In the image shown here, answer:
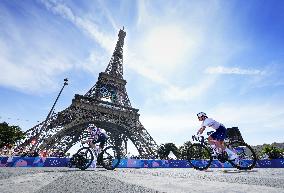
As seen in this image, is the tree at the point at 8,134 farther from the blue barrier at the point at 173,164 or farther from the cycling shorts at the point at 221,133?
the cycling shorts at the point at 221,133

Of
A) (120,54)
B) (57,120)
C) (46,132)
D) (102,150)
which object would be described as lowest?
(102,150)

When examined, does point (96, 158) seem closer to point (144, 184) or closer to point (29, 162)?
point (144, 184)

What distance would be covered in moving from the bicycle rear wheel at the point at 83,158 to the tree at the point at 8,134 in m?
56.8

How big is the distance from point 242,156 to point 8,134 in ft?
218

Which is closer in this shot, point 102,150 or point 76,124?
point 102,150

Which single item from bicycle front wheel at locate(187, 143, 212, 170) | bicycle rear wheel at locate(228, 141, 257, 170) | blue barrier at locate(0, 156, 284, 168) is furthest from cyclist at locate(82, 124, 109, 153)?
blue barrier at locate(0, 156, 284, 168)

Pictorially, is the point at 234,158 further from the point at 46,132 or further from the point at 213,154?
the point at 46,132

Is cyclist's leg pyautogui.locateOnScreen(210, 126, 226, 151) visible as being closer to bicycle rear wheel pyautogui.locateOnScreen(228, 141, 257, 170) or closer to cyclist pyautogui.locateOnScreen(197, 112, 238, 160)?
cyclist pyautogui.locateOnScreen(197, 112, 238, 160)

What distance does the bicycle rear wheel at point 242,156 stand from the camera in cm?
731

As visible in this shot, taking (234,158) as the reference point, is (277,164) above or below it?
above

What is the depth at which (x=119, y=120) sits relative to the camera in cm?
4325

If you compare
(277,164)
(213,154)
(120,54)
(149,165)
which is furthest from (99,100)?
(213,154)

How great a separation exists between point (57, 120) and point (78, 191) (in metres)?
37.0

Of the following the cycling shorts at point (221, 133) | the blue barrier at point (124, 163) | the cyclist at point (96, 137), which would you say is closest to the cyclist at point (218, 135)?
the cycling shorts at point (221, 133)
